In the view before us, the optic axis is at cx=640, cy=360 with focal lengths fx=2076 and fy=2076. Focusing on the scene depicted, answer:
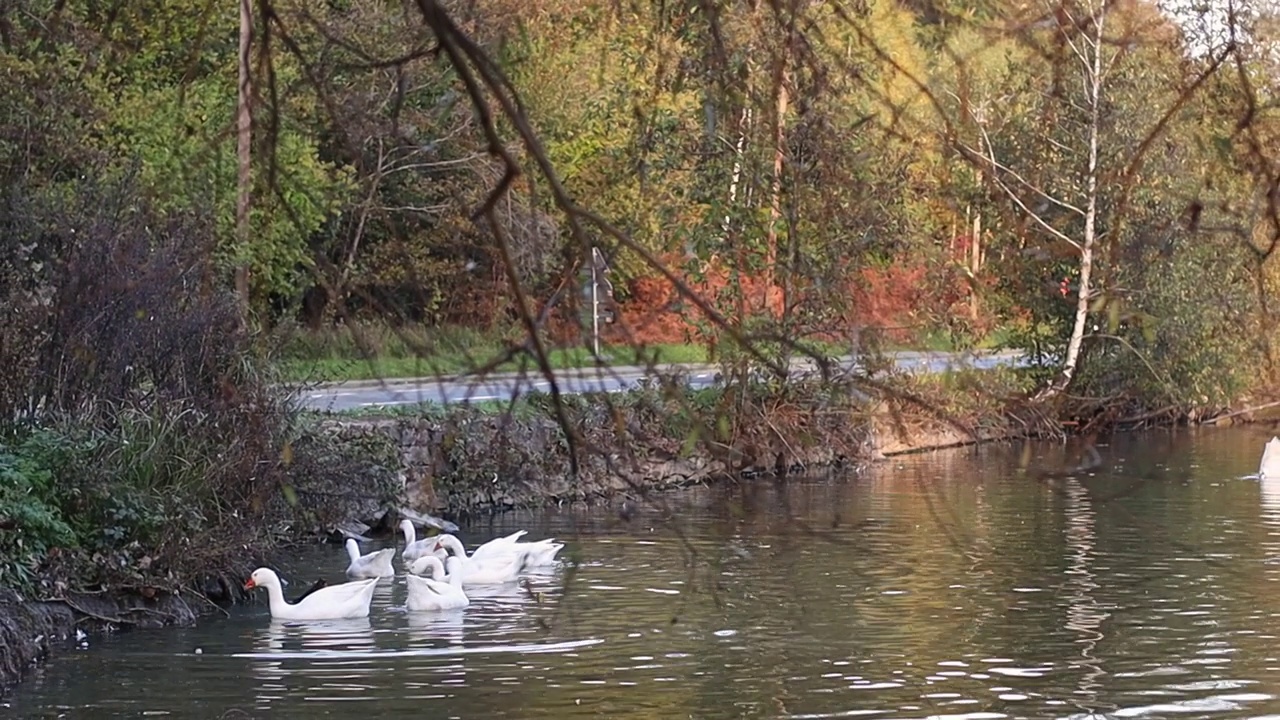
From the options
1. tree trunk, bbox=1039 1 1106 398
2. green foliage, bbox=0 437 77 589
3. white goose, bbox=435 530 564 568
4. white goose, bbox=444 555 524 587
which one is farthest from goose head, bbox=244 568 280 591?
tree trunk, bbox=1039 1 1106 398

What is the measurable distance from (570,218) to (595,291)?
1.14m

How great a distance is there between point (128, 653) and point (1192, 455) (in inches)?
828

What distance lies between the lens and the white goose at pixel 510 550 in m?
18.7

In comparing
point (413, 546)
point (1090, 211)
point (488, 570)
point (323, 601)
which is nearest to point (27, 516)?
point (323, 601)

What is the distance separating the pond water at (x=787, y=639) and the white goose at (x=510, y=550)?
0.26 m

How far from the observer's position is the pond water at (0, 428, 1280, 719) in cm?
1266

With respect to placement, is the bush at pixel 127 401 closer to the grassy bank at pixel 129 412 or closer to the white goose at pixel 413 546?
the grassy bank at pixel 129 412

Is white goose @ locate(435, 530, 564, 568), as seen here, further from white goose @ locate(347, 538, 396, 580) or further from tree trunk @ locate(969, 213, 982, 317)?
tree trunk @ locate(969, 213, 982, 317)

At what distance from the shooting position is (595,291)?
4195 millimetres

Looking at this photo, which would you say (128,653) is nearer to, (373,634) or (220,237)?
(373,634)

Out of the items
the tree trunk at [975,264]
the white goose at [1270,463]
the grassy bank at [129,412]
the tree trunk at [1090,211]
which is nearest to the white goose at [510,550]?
the grassy bank at [129,412]

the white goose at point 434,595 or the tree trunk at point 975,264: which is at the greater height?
the tree trunk at point 975,264

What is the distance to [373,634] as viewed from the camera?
15.9 m

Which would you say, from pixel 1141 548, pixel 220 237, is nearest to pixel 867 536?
pixel 1141 548
